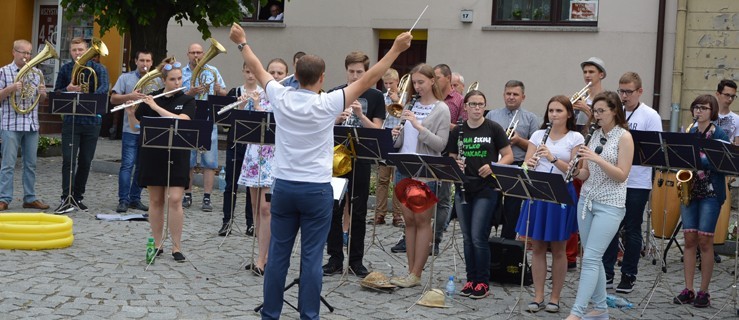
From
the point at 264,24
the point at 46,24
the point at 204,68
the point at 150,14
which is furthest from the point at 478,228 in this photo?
the point at 46,24

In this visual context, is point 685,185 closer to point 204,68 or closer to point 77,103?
point 204,68

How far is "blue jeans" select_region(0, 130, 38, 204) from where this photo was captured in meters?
12.0

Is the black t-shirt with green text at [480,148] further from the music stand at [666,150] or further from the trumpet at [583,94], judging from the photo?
the music stand at [666,150]

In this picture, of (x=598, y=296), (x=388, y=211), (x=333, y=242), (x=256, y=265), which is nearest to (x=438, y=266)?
(x=333, y=242)

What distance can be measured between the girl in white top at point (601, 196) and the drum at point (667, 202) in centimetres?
254

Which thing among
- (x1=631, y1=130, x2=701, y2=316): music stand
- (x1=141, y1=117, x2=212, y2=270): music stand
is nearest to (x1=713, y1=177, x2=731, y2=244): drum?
(x1=631, y1=130, x2=701, y2=316): music stand

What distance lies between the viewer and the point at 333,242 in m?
9.32

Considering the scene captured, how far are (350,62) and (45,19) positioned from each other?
17.6 metres

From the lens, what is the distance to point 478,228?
8570 millimetres

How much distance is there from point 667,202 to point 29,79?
7.33 meters

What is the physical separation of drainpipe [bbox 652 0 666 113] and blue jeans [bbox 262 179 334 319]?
11972mm

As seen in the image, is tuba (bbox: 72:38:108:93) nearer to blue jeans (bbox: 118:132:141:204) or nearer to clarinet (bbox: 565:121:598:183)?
blue jeans (bbox: 118:132:141:204)

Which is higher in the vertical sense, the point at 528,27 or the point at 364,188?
the point at 528,27

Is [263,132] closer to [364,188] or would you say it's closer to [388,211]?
[364,188]
